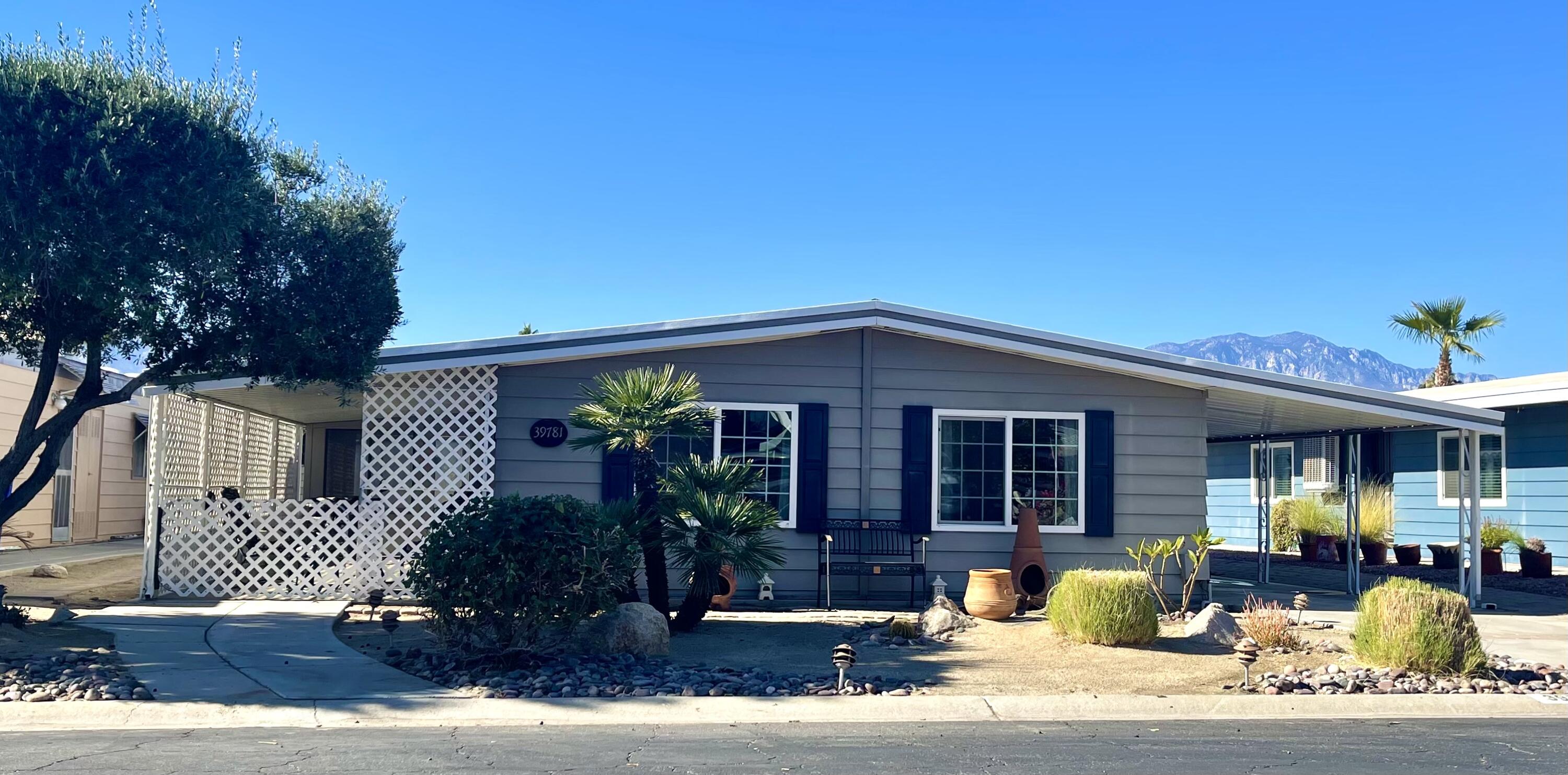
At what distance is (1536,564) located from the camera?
15719 millimetres

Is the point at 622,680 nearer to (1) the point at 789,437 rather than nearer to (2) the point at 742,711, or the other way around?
(2) the point at 742,711

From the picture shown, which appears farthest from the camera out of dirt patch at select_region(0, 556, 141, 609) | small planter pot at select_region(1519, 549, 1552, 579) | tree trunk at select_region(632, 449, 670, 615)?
small planter pot at select_region(1519, 549, 1552, 579)

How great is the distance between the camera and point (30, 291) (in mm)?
8086

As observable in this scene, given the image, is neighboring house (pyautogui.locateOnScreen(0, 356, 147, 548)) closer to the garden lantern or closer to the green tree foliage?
the green tree foliage

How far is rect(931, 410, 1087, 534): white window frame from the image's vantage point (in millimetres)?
11977

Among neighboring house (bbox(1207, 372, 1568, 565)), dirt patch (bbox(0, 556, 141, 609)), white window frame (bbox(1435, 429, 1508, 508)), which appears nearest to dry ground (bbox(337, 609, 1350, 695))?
dirt patch (bbox(0, 556, 141, 609))

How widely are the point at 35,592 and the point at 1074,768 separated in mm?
11197

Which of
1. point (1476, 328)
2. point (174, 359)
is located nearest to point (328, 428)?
point (174, 359)

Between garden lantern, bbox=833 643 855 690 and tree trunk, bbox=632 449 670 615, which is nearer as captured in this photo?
garden lantern, bbox=833 643 855 690

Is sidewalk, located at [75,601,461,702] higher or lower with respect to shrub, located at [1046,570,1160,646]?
lower

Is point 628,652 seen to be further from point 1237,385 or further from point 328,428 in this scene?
point 328,428

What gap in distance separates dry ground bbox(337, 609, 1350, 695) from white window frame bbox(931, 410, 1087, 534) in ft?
5.06

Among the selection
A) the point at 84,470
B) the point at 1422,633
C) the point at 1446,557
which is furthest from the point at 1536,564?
the point at 84,470

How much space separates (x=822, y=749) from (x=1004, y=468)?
638 cm
